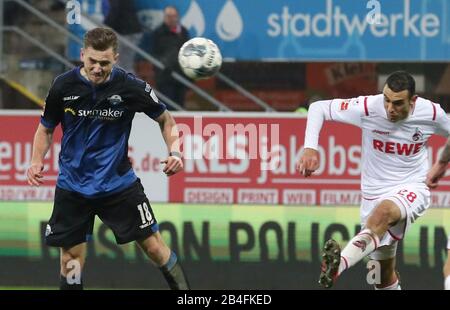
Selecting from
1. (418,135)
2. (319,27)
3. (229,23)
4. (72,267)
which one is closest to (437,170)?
(418,135)

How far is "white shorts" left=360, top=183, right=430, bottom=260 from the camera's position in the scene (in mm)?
10898

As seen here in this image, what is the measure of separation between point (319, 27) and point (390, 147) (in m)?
3.41

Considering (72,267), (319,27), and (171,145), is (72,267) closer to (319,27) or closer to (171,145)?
(171,145)

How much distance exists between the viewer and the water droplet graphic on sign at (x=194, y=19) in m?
14.4

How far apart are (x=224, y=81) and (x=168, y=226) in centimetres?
184

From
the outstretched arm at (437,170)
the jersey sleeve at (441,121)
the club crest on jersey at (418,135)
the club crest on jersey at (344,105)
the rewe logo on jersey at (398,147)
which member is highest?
the club crest on jersey at (344,105)

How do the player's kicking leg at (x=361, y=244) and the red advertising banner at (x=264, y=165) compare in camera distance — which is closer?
the player's kicking leg at (x=361, y=244)

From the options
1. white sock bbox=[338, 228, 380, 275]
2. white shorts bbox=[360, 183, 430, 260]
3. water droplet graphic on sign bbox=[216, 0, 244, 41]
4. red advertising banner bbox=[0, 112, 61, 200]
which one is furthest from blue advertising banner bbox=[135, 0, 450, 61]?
white sock bbox=[338, 228, 380, 275]

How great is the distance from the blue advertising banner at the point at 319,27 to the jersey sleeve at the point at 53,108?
162 inches

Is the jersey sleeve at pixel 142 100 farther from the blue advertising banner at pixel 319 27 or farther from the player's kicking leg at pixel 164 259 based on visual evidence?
the blue advertising banner at pixel 319 27

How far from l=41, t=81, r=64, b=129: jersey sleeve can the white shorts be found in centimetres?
265

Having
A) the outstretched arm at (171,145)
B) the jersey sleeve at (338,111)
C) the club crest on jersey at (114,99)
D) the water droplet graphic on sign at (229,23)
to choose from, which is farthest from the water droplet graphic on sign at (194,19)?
the club crest on jersey at (114,99)

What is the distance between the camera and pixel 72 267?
1046 cm
